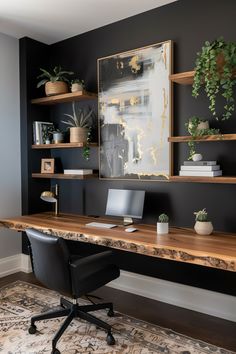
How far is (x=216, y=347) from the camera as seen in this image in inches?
85.5

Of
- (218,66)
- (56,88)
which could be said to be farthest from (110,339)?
(56,88)

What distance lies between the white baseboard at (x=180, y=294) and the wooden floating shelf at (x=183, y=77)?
67.7 inches

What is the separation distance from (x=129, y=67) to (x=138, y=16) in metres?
0.47

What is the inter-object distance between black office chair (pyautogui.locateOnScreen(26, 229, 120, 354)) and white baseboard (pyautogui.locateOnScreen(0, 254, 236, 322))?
718 mm

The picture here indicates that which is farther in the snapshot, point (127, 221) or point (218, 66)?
point (127, 221)

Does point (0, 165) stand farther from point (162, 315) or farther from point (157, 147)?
point (162, 315)

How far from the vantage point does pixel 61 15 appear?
2998mm

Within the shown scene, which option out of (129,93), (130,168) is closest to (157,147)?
(130,168)

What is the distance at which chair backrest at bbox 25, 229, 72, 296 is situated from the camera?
2.07 meters

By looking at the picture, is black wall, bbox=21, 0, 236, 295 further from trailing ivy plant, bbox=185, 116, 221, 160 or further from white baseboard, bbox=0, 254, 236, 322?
trailing ivy plant, bbox=185, 116, 221, 160

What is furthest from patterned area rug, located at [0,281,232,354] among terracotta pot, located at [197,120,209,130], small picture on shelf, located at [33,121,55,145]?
small picture on shelf, located at [33,121,55,145]

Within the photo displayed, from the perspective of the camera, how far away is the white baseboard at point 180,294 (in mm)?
2545

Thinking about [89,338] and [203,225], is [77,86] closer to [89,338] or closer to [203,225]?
[203,225]

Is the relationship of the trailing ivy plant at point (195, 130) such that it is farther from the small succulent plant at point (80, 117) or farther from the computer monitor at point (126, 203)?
the small succulent plant at point (80, 117)
